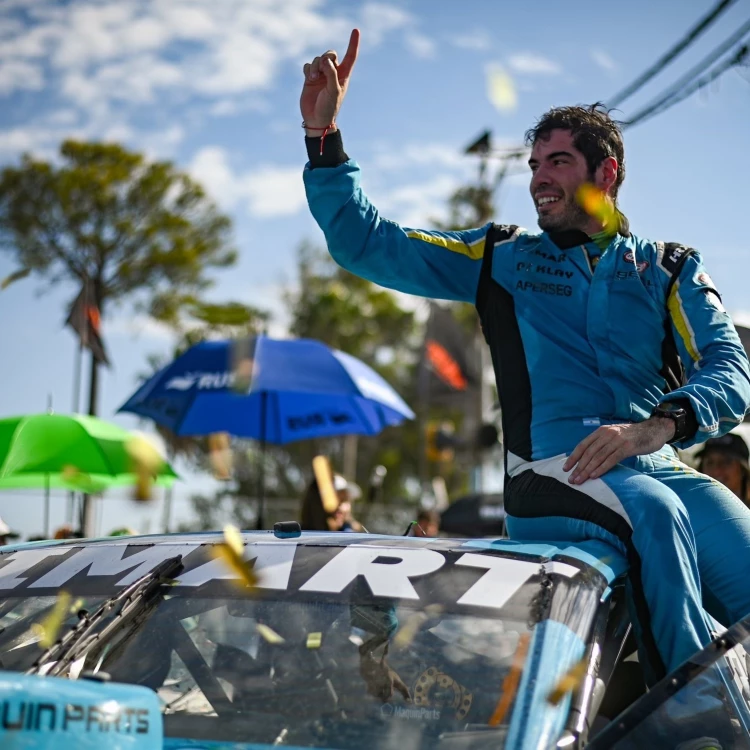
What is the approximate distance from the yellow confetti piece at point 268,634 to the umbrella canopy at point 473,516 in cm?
1314

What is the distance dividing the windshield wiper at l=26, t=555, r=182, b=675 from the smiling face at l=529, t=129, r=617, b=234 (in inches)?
58.4

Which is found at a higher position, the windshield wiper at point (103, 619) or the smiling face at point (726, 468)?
the windshield wiper at point (103, 619)

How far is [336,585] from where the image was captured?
2244 millimetres

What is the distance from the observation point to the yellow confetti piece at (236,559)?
2318mm

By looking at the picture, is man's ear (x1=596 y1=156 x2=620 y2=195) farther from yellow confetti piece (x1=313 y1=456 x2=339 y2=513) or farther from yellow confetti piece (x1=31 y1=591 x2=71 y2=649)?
yellow confetti piece (x1=313 y1=456 x2=339 y2=513)

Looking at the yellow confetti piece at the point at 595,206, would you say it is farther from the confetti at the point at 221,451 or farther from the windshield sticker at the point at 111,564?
the confetti at the point at 221,451

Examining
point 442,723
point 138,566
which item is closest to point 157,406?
point 138,566

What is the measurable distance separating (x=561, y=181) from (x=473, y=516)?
514 inches

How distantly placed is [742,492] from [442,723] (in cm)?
454

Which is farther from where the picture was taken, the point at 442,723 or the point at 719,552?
the point at 719,552

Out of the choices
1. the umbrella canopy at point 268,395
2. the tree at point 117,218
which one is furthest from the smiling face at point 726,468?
the tree at point 117,218

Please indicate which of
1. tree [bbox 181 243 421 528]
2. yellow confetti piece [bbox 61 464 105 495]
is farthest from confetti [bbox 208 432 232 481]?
tree [bbox 181 243 421 528]

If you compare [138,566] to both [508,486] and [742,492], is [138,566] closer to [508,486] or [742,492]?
[508,486]

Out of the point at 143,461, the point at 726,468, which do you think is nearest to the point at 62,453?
the point at 143,461
